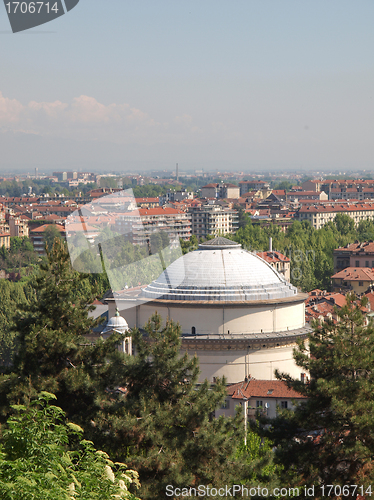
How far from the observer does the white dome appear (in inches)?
1133

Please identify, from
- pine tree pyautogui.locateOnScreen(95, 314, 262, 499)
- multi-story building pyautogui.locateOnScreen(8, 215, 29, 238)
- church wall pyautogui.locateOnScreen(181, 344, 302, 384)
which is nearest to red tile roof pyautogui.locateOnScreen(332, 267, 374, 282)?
church wall pyautogui.locateOnScreen(181, 344, 302, 384)

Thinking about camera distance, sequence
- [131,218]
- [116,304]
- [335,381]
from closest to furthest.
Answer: [335,381]
[116,304]
[131,218]

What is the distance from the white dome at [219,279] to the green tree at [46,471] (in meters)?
16.3

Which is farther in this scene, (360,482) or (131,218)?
(131,218)

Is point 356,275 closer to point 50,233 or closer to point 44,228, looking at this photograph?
point 50,233

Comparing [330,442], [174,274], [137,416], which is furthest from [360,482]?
[174,274]

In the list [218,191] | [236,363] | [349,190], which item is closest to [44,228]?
[236,363]

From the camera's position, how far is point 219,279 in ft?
95.9

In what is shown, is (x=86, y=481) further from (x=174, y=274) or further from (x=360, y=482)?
(x=174, y=274)

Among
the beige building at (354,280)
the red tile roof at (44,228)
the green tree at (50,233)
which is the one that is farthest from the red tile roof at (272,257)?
the red tile roof at (44,228)

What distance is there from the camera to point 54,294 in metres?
17.8

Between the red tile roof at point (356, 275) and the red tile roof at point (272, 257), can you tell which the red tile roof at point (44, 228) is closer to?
the red tile roof at point (272, 257)

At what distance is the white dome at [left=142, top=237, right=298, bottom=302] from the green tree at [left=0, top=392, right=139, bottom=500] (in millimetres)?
16330

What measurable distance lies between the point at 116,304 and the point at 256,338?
18.3ft
